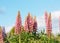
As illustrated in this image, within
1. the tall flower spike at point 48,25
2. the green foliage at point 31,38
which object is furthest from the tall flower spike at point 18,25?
the tall flower spike at point 48,25

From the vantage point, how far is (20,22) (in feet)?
54.7

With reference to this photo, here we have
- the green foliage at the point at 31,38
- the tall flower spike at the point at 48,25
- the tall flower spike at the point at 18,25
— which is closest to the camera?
the tall flower spike at the point at 48,25

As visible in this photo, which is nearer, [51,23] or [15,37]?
[51,23]

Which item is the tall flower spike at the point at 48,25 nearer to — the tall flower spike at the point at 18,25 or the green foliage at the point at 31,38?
the green foliage at the point at 31,38

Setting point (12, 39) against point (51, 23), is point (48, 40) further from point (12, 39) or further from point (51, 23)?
point (12, 39)

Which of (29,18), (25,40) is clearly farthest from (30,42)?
(29,18)

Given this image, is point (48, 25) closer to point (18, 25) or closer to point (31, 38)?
point (18, 25)

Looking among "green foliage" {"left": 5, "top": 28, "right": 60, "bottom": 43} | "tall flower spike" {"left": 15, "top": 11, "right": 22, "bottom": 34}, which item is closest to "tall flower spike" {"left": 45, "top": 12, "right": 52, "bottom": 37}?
"green foliage" {"left": 5, "top": 28, "right": 60, "bottom": 43}

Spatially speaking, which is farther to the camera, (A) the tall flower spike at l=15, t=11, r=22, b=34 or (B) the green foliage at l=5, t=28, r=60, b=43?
(B) the green foliage at l=5, t=28, r=60, b=43

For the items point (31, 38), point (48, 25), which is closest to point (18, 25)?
point (31, 38)

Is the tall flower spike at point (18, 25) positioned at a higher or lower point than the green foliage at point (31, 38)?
higher

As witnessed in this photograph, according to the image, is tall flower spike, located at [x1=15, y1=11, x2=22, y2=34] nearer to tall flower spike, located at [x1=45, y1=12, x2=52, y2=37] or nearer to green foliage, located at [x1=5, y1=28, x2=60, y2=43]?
green foliage, located at [x1=5, y1=28, x2=60, y2=43]

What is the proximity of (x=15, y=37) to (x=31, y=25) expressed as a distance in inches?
51.3

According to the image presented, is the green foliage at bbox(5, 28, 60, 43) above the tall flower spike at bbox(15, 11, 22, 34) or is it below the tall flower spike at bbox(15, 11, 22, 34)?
below
